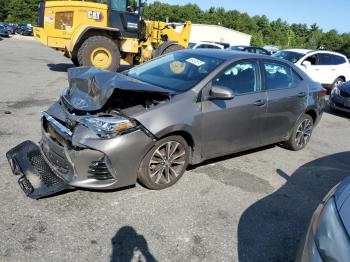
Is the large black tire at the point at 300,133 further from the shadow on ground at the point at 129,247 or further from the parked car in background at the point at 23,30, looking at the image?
the parked car in background at the point at 23,30

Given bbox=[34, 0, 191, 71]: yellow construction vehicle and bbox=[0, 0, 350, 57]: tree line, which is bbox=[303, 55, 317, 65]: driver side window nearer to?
bbox=[34, 0, 191, 71]: yellow construction vehicle

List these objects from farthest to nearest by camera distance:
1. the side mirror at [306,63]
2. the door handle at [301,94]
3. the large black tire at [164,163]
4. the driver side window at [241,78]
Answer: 1. the side mirror at [306,63]
2. the door handle at [301,94]
3. the driver side window at [241,78]
4. the large black tire at [164,163]

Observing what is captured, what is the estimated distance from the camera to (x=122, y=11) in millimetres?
13172

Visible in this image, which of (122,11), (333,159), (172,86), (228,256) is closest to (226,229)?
(228,256)

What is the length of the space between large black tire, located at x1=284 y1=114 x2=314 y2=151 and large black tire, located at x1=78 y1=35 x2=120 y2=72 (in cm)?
786

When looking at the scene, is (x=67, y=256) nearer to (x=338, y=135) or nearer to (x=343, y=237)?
(x=343, y=237)

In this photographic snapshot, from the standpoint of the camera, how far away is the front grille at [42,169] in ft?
13.2

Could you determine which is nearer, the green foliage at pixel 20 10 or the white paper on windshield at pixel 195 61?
the white paper on windshield at pixel 195 61

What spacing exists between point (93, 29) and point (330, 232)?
11576mm

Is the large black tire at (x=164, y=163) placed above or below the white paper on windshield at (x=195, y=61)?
below

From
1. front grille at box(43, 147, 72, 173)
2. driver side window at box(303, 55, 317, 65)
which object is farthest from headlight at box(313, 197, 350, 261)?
driver side window at box(303, 55, 317, 65)

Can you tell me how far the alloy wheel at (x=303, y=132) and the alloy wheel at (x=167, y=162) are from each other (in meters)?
2.67

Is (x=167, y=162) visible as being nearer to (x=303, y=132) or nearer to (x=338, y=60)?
(x=303, y=132)

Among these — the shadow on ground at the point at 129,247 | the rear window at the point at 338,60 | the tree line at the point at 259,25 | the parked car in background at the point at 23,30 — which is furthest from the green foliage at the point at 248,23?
the shadow on ground at the point at 129,247
